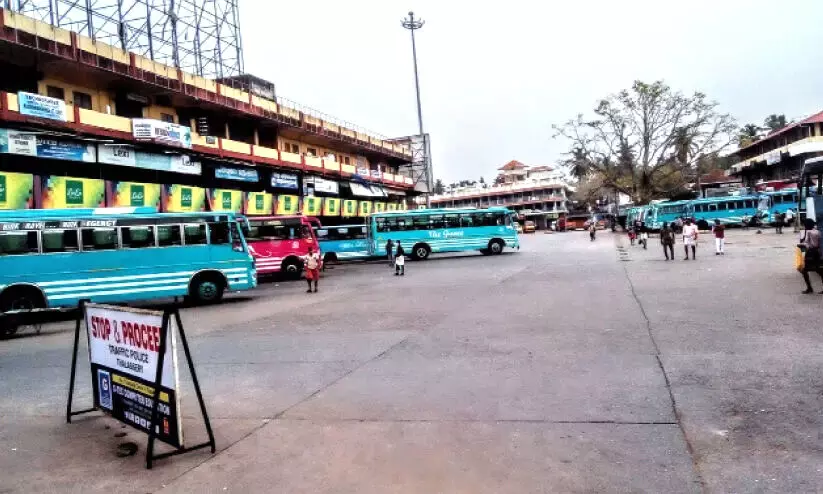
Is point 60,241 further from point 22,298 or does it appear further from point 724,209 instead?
point 724,209

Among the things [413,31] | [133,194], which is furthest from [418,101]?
[133,194]

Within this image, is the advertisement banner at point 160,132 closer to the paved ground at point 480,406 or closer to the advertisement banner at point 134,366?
the paved ground at point 480,406

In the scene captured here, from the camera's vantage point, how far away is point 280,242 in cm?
2423

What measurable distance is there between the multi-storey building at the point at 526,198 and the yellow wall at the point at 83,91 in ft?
227

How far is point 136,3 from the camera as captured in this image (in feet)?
79.8

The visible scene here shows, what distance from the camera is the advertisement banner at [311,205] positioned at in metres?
33.4

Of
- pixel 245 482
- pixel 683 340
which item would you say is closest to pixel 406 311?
pixel 683 340

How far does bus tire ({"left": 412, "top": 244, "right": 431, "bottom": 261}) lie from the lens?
3136 cm

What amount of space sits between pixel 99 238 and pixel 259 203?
14329mm

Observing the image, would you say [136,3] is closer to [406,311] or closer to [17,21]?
[17,21]

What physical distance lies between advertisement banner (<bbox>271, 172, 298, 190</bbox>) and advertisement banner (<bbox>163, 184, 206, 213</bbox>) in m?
6.76

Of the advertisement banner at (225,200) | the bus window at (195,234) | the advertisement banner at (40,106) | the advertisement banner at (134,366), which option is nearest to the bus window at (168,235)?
the bus window at (195,234)

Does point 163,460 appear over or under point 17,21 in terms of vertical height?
under

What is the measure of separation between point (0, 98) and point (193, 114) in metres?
11.2
